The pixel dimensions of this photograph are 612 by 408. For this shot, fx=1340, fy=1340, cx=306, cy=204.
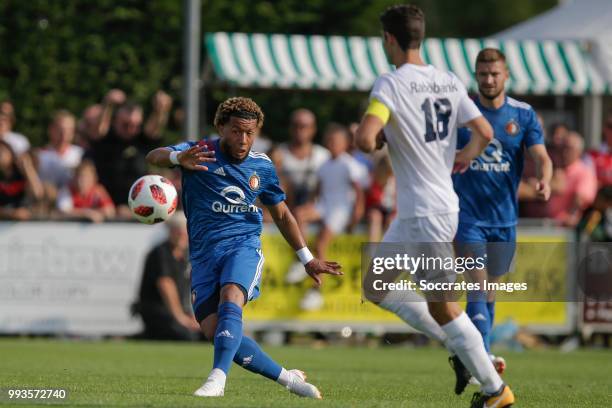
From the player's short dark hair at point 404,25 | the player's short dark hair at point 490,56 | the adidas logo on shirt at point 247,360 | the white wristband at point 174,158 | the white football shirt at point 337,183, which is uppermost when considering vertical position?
the player's short dark hair at point 404,25

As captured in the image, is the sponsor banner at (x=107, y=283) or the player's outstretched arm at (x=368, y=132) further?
the sponsor banner at (x=107, y=283)

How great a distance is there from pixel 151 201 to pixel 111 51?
17.9 metres

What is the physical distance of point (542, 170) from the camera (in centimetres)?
1043

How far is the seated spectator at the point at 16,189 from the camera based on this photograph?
16.8 m

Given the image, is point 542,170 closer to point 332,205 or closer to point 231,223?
point 231,223

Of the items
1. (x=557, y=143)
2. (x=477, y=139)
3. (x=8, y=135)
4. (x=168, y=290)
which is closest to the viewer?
(x=477, y=139)

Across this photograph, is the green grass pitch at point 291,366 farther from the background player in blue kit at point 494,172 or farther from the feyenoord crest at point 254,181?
the feyenoord crest at point 254,181

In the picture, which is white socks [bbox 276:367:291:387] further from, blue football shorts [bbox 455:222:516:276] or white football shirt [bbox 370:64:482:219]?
blue football shorts [bbox 455:222:516:276]

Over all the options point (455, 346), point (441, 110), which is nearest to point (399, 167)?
point (441, 110)

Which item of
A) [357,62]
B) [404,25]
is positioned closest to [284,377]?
[404,25]

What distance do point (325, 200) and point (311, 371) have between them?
5358mm

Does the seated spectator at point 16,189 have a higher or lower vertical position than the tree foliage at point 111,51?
lower

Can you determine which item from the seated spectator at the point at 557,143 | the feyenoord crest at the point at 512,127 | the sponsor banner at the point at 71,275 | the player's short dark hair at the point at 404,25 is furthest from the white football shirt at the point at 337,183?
the player's short dark hair at the point at 404,25

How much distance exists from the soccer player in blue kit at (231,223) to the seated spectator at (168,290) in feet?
24.5
